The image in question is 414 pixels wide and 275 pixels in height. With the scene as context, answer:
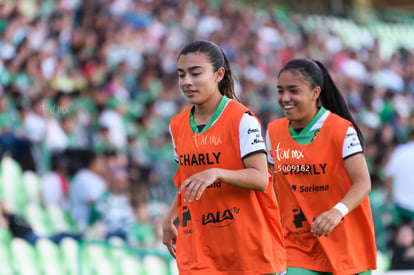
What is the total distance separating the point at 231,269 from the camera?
13.1ft

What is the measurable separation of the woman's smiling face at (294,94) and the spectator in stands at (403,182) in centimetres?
575

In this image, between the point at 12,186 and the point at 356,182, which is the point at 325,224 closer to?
the point at 356,182

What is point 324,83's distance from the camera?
198 inches

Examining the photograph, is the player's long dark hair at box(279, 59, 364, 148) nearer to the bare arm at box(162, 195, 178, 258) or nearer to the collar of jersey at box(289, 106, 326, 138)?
the collar of jersey at box(289, 106, 326, 138)

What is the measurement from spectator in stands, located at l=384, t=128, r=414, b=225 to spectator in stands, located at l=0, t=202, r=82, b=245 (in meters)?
4.82

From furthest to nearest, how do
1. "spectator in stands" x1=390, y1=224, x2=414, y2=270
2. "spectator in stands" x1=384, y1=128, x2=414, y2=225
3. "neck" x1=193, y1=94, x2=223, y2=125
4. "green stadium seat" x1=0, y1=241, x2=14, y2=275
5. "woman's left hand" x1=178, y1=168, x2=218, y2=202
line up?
1. "spectator in stands" x1=384, y1=128, x2=414, y2=225
2. "spectator in stands" x1=390, y1=224, x2=414, y2=270
3. "green stadium seat" x1=0, y1=241, x2=14, y2=275
4. "neck" x1=193, y1=94, x2=223, y2=125
5. "woman's left hand" x1=178, y1=168, x2=218, y2=202

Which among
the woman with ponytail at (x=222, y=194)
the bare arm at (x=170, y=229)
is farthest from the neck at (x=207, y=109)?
the bare arm at (x=170, y=229)

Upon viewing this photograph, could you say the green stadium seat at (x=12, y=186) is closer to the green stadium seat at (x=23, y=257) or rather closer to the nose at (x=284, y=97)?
the green stadium seat at (x=23, y=257)

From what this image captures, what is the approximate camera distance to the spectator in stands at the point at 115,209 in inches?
321

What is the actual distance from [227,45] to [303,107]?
36.1 feet

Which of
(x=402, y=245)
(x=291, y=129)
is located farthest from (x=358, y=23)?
(x=291, y=129)

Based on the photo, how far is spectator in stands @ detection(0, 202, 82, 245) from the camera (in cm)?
763

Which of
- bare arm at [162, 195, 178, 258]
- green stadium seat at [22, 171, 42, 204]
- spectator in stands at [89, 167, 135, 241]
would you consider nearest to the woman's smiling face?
bare arm at [162, 195, 178, 258]

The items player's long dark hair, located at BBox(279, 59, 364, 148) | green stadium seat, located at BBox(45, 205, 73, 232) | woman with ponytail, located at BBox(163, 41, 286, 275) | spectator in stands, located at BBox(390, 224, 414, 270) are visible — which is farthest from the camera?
spectator in stands, located at BBox(390, 224, 414, 270)
